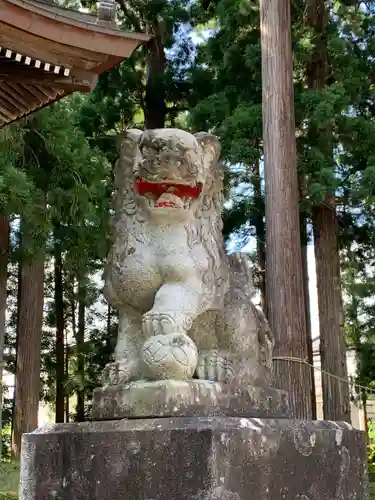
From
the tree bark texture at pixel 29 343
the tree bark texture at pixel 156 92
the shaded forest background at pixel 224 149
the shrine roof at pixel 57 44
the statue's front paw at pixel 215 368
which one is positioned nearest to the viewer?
the statue's front paw at pixel 215 368

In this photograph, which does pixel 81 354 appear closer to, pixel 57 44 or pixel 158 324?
pixel 57 44

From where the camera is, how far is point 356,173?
8.61 m

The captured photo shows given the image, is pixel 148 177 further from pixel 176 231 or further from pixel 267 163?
A: pixel 267 163

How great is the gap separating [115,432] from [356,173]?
6959 mm

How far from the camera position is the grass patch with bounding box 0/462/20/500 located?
690 cm

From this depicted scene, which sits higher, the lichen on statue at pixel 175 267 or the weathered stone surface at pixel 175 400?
the lichen on statue at pixel 175 267

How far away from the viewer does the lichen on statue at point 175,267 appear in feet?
8.65

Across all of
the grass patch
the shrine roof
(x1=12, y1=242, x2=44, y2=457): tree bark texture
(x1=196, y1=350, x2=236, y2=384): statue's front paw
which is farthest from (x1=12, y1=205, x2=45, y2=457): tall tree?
(x1=196, y1=350, x2=236, y2=384): statue's front paw

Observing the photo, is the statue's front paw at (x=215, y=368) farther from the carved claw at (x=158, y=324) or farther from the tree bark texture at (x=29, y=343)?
the tree bark texture at (x=29, y=343)

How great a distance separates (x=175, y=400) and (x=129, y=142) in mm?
1149

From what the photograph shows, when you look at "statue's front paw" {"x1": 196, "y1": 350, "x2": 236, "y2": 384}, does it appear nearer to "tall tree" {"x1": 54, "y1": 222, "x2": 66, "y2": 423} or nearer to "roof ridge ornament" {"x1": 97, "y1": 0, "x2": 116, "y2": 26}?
"roof ridge ornament" {"x1": 97, "y1": 0, "x2": 116, "y2": 26}

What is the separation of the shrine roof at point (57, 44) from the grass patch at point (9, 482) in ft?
14.3

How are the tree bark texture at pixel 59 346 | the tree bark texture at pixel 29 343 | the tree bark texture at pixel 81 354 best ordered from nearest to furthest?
the tree bark texture at pixel 29 343
the tree bark texture at pixel 81 354
the tree bark texture at pixel 59 346

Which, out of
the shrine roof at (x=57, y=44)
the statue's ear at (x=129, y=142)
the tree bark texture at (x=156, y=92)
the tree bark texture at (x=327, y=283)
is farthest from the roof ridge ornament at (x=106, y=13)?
the tree bark texture at (x=156, y=92)
